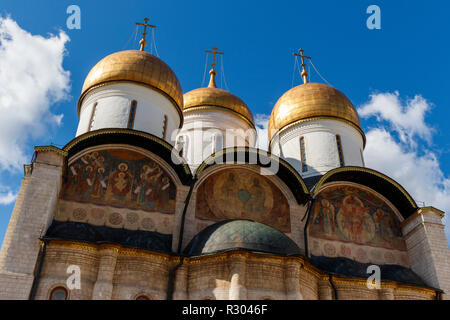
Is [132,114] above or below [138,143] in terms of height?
above

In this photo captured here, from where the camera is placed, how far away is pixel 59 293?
7.63 m

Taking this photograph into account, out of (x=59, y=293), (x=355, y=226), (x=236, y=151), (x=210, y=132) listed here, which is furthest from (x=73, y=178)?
(x=355, y=226)

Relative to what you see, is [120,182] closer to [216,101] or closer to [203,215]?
[203,215]

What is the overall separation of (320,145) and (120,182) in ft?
19.7

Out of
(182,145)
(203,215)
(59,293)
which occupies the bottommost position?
(59,293)

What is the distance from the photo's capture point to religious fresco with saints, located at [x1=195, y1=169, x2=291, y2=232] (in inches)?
387

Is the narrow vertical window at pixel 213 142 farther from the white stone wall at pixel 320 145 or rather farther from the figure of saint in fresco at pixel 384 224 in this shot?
the figure of saint in fresco at pixel 384 224

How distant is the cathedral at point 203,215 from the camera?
7.94 metres

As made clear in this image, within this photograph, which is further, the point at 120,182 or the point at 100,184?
the point at 120,182

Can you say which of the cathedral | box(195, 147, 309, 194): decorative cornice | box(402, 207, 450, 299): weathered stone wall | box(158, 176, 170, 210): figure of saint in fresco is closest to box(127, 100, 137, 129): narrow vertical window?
the cathedral

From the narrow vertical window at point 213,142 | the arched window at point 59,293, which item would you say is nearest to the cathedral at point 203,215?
the arched window at point 59,293

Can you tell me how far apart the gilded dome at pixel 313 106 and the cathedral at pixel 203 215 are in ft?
0.14

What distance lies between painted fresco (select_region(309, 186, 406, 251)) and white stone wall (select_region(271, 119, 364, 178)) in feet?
4.90
